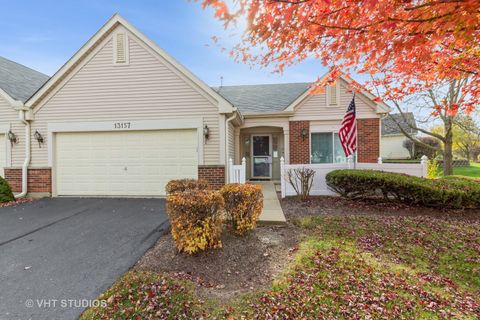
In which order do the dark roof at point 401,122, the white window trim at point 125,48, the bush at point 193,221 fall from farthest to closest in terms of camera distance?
the dark roof at point 401,122, the white window trim at point 125,48, the bush at point 193,221

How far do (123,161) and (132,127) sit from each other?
4.12 feet

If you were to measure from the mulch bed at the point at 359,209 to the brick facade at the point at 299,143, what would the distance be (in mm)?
3337

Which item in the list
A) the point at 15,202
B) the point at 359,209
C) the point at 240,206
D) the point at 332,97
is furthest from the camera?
the point at 332,97

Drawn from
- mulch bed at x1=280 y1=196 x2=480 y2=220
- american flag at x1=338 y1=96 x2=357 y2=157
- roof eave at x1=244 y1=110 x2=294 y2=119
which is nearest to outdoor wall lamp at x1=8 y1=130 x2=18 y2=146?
roof eave at x1=244 y1=110 x2=294 y2=119

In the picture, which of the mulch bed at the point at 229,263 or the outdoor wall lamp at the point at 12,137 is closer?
the mulch bed at the point at 229,263

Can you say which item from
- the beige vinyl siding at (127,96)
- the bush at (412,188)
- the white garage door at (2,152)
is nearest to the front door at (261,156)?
the beige vinyl siding at (127,96)

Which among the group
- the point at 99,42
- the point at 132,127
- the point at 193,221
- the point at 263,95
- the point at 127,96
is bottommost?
the point at 193,221

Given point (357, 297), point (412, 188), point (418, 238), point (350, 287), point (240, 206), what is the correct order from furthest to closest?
point (412, 188) → point (418, 238) → point (240, 206) → point (350, 287) → point (357, 297)

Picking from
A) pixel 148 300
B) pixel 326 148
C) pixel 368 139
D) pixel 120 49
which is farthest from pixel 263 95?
pixel 148 300

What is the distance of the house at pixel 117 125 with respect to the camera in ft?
27.0

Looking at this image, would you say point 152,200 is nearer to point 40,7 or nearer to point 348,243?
point 348,243

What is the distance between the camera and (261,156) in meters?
12.0

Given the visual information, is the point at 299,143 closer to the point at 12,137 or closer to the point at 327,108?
the point at 327,108

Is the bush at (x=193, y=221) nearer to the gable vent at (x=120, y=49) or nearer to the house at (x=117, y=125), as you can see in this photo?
the house at (x=117, y=125)
